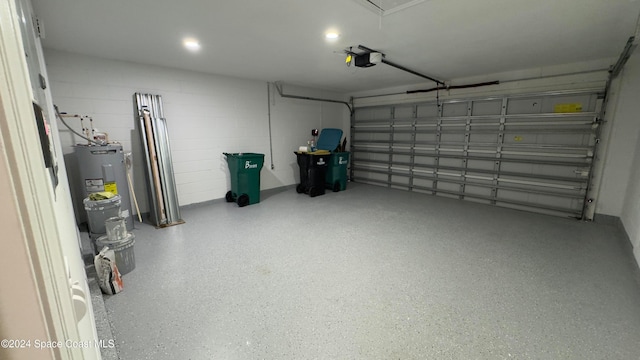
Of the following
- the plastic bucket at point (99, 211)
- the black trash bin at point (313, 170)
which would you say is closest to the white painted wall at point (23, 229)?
the plastic bucket at point (99, 211)

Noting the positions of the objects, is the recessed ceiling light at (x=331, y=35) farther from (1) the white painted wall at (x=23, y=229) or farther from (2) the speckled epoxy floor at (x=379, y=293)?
(1) the white painted wall at (x=23, y=229)

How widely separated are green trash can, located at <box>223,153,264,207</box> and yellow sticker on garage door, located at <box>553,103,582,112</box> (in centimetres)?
487

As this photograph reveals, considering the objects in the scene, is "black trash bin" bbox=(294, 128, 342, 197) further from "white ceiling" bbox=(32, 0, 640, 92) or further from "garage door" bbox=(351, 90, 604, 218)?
"white ceiling" bbox=(32, 0, 640, 92)

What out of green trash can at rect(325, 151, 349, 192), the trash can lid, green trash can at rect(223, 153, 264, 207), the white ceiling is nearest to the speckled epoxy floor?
green trash can at rect(223, 153, 264, 207)

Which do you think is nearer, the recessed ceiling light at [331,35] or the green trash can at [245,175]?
the recessed ceiling light at [331,35]

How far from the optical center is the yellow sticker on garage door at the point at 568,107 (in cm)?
382

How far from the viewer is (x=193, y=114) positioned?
4270 millimetres

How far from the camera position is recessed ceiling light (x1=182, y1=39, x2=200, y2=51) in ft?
9.37

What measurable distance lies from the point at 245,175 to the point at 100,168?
6.38 ft

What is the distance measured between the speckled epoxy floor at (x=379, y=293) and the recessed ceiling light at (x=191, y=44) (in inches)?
92.4

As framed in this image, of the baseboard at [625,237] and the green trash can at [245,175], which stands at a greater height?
the green trash can at [245,175]

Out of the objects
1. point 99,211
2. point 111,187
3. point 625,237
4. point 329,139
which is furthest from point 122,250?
point 625,237

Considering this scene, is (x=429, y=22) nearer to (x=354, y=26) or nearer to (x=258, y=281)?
(x=354, y=26)

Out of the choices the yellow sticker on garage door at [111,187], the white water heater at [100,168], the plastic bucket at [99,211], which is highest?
the white water heater at [100,168]
